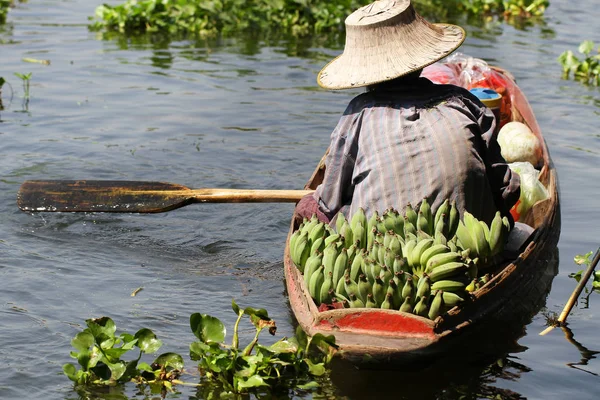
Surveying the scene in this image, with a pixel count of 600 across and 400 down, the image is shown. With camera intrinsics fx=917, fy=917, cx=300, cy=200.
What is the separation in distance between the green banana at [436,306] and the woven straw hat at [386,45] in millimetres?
1143

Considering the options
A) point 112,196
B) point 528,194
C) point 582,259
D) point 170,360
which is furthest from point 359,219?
point 112,196

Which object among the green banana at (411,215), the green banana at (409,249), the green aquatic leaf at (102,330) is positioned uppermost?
the green banana at (411,215)

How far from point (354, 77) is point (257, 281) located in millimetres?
1572

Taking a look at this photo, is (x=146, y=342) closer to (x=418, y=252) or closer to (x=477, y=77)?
(x=418, y=252)

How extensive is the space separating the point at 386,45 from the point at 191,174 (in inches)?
128

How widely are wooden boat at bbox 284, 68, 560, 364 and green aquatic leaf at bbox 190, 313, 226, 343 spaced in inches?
16.3

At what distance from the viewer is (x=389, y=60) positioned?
4.49m

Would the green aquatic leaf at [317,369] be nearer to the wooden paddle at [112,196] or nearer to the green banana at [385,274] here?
the green banana at [385,274]

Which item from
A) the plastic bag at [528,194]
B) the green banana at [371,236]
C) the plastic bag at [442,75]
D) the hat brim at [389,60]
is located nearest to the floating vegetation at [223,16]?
the plastic bag at [442,75]

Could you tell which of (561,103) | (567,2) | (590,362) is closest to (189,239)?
(590,362)

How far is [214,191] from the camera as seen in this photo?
586cm

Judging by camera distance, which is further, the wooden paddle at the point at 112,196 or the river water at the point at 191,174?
the wooden paddle at the point at 112,196

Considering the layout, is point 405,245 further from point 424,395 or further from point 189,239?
point 189,239

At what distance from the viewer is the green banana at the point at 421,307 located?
386 centimetres
